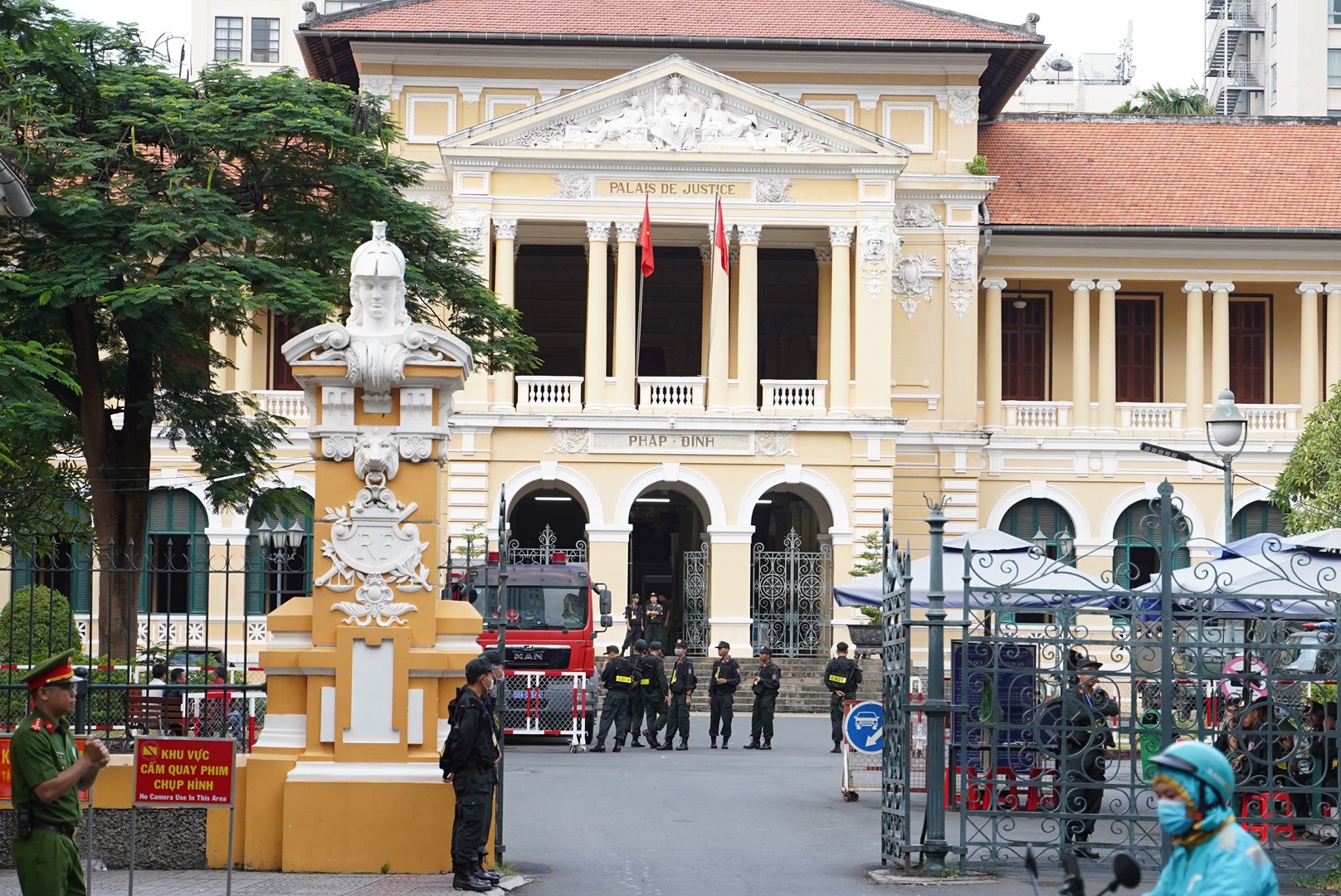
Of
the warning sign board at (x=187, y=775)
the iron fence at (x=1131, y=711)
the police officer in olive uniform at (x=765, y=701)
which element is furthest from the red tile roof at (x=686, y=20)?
the warning sign board at (x=187, y=775)

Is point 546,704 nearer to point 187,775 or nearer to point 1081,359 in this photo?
point 187,775

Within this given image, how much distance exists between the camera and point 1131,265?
46.0 meters

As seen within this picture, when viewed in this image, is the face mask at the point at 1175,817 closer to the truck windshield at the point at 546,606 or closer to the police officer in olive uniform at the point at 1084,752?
the police officer in olive uniform at the point at 1084,752

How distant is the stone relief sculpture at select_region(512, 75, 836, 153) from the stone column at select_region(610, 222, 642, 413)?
175cm

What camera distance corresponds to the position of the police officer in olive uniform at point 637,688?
27781 millimetres

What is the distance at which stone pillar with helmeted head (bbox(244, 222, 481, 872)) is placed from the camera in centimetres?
1370

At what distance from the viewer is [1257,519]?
45.4 m

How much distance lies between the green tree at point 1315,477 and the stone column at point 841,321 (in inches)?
374

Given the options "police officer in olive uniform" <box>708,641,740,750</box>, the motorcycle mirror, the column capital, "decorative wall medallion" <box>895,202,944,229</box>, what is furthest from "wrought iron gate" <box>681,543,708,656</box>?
the motorcycle mirror

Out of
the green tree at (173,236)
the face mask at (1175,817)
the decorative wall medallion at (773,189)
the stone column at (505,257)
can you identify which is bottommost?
the face mask at (1175,817)

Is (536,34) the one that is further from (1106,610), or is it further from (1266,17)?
(1266,17)

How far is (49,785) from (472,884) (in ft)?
13.5

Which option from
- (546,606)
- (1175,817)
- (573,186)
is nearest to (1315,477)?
(546,606)

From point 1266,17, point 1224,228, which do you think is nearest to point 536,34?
point 1224,228
